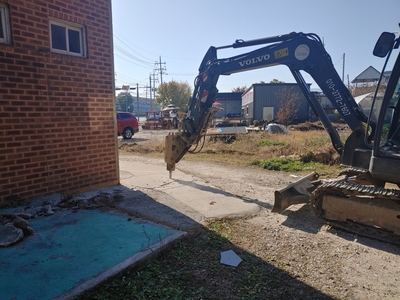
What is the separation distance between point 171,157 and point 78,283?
5.08 metres

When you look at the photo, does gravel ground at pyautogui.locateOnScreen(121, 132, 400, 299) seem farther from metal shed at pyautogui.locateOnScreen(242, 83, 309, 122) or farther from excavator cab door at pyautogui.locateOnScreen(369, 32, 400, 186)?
metal shed at pyautogui.locateOnScreen(242, 83, 309, 122)

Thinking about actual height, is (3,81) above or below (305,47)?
below

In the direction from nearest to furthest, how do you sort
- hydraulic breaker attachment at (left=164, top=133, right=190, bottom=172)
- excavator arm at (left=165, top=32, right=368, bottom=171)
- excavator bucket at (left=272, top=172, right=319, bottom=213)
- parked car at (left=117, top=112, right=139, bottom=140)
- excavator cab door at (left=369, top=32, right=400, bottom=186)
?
excavator cab door at (left=369, top=32, right=400, bottom=186) → excavator bucket at (left=272, top=172, right=319, bottom=213) → excavator arm at (left=165, top=32, right=368, bottom=171) → hydraulic breaker attachment at (left=164, top=133, right=190, bottom=172) → parked car at (left=117, top=112, right=139, bottom=140)

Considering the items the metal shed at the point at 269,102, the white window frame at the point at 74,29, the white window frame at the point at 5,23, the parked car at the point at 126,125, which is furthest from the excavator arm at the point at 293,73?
the metal shed at the point at 269,102

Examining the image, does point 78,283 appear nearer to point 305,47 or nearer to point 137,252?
point 137,252

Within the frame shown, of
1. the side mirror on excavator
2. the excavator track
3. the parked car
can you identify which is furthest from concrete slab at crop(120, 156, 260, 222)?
the parked car

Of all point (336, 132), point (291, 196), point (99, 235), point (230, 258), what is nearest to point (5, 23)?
point (99, 235)

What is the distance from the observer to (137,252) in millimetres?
3430

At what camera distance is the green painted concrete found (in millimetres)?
2785

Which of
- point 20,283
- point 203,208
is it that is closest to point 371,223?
point 203,208

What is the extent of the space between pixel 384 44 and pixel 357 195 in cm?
221

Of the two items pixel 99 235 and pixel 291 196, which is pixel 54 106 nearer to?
pixel 99 235

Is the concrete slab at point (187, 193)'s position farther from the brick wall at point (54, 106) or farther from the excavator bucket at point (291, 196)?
the brick wall at point (54, 106)

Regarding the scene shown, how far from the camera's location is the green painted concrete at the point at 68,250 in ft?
9.14
